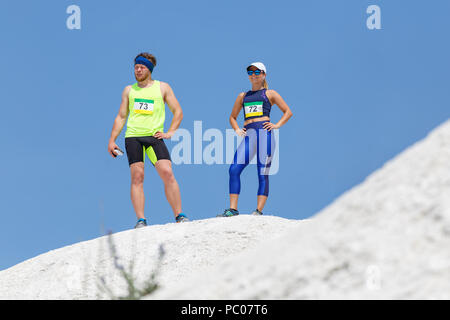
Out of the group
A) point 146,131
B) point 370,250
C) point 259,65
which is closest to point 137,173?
point 146,131

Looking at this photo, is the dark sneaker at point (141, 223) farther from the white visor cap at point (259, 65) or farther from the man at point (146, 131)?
the white visor cap at point (259, 65)

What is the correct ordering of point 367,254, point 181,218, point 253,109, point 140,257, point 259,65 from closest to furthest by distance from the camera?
point 367,254
point 140,257
point 181,218
point 253,109
point 259,65

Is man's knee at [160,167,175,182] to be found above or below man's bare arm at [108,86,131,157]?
below

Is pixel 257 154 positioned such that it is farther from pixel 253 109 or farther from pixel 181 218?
pixel 181 218

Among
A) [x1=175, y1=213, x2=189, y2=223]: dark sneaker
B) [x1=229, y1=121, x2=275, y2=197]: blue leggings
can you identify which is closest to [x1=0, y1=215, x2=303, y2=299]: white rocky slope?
[x1=175, y1=213, x2=189, y2=223]: dark sneaker

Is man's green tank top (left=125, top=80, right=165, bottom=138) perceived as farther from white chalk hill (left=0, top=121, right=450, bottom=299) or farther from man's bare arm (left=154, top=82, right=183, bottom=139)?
white chalk hill (left=0, top=121, right=450, bottom=299)

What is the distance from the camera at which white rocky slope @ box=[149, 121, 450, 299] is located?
7.84ft

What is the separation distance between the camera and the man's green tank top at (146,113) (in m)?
9.01

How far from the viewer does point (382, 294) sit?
7.73 feet

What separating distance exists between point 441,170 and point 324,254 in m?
0.73

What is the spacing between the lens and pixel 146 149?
904 cm

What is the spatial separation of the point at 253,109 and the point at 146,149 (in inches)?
70.5

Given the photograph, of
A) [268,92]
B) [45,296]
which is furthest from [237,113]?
[45,296]
